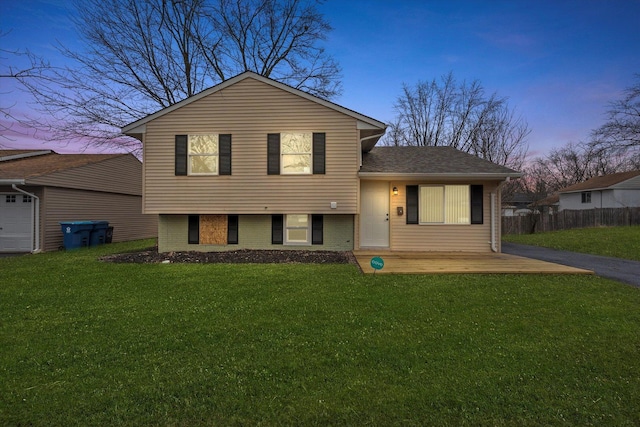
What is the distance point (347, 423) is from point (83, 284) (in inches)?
241

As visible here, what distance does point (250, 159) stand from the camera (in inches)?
377

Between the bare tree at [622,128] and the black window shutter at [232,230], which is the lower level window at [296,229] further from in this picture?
the bare tree at [622,128]

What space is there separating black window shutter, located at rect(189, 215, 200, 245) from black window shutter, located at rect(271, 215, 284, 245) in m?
2.56

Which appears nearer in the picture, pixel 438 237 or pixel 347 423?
pixel 347 423

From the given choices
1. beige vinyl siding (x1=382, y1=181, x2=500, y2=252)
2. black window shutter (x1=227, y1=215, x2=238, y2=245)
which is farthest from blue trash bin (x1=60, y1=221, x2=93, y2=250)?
beige vinyl siding (x1=382, y1=181, x2=500, y2=252)

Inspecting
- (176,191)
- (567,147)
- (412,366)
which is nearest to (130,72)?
(176,191)

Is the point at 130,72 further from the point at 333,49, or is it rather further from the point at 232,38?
the point at 333,49

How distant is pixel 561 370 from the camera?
8.94 feet

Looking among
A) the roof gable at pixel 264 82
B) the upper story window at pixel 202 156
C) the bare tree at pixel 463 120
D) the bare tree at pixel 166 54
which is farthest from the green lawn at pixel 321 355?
the bare tree at pixel 463 120

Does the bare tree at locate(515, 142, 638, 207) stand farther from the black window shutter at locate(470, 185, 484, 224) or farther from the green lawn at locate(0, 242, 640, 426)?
the green lawn at locate(0, 242, 640, 426)

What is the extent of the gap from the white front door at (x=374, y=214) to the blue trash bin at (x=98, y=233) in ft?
36.7

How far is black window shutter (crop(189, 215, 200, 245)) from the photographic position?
33.3ft

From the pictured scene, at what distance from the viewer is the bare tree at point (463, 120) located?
22.3m

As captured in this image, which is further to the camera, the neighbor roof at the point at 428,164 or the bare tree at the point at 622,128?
the bare tree at the point at 622,128
